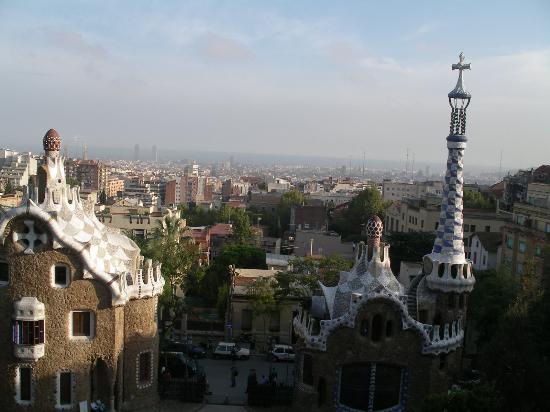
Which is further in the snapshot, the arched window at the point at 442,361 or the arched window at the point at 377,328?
the arched window at the point at 442,361

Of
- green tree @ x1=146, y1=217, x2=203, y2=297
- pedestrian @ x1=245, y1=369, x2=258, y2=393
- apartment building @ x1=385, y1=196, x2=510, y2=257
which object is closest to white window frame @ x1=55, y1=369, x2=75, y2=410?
pedestrian @ x1=245, y1=369, x2=258, y2=393

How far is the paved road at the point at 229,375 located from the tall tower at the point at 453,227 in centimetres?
848

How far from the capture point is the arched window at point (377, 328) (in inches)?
923

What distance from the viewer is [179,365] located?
28.8m

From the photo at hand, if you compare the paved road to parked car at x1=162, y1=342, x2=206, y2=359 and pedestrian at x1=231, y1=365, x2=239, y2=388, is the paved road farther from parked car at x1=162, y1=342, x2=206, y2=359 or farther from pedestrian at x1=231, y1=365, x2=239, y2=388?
parked car at x1=162, y1=342, x2=206, y2=359

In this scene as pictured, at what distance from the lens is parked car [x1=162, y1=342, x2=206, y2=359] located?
31.2 metres

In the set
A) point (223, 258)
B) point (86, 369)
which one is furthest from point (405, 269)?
point (86, 369)

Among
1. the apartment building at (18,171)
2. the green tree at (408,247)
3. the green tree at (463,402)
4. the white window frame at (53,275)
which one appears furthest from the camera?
the apartment building at (18,171)

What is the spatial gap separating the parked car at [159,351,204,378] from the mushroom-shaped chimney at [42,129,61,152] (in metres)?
11.0

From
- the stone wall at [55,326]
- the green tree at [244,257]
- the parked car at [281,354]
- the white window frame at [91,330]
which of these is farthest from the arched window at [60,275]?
the green tree at [244,257]

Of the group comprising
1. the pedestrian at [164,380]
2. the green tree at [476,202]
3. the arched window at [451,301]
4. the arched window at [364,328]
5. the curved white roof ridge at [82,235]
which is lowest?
the pedestrian at [164,380]

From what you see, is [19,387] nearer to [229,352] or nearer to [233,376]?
[233,376]

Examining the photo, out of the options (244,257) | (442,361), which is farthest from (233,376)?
(244,257)

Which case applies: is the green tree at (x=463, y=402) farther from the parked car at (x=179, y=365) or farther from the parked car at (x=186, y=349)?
the parked car at (x=186, y=349)
